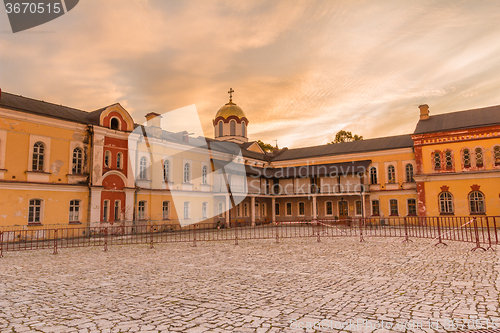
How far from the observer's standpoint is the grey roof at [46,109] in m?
20.3

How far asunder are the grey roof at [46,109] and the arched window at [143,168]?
4.71 metres

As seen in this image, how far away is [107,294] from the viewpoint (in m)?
6.51

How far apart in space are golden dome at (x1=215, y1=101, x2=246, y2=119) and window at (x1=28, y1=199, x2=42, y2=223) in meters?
28.6

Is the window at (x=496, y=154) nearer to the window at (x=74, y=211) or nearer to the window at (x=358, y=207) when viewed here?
the window at (x=358, y=207)

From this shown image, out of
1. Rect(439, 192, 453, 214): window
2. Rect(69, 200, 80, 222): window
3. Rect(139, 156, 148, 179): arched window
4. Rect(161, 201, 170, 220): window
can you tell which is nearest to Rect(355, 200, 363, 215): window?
Rect(439, 192, 453, 214): window

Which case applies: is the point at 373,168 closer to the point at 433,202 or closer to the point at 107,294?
the point at 433,202

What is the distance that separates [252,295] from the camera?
20.6 feet

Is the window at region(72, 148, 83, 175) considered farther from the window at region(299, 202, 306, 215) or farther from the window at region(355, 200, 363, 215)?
the window at region(355, 200, 363, 215)

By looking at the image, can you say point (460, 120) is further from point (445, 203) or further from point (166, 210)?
point (166, 210)

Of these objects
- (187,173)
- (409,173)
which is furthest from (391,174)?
(187,173)

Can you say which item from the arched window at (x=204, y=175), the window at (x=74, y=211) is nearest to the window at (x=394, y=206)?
the arched window at (x=204, y=175)

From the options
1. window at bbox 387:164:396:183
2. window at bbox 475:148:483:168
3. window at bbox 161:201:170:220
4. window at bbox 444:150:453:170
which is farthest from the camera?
window at bbox 387:164:396:183

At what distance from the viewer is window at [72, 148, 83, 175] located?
22938 mm

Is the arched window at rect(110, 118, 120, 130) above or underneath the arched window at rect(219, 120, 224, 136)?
underneath
